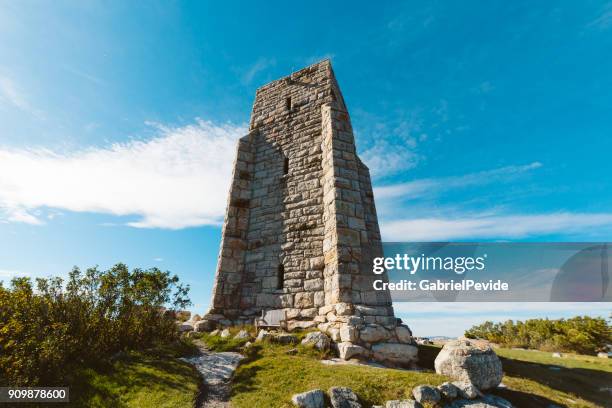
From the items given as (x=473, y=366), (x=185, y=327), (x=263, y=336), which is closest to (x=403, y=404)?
(x=473, y=366)

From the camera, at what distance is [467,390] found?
18.4 ft

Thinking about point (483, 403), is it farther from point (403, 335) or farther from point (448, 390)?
point (403, 335)

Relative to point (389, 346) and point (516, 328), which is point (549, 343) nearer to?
point (516, 328)

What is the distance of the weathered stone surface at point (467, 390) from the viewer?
5.55 m

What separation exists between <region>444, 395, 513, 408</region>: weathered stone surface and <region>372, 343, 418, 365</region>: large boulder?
2.11 meters

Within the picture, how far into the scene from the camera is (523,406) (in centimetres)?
577

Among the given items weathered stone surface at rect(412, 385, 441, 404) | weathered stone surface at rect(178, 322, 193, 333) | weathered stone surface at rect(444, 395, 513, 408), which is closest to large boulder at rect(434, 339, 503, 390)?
weathered stone surface at rect(444, 395, 513, 408)

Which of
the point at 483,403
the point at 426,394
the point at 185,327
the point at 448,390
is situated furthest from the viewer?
the point at 185,327

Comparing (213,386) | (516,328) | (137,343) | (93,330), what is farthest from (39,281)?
(516,328)

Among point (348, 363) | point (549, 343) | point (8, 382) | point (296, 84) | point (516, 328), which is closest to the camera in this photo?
point (8, 382)

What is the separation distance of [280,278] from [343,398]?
5.77 metres

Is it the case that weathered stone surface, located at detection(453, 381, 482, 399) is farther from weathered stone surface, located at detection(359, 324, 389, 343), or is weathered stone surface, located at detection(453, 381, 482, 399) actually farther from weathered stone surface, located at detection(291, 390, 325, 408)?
weathered stone surface, located at detection(291, 390, 325, 408)

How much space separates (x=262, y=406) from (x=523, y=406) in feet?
15.5

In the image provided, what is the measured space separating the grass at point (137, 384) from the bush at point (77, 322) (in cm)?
42
